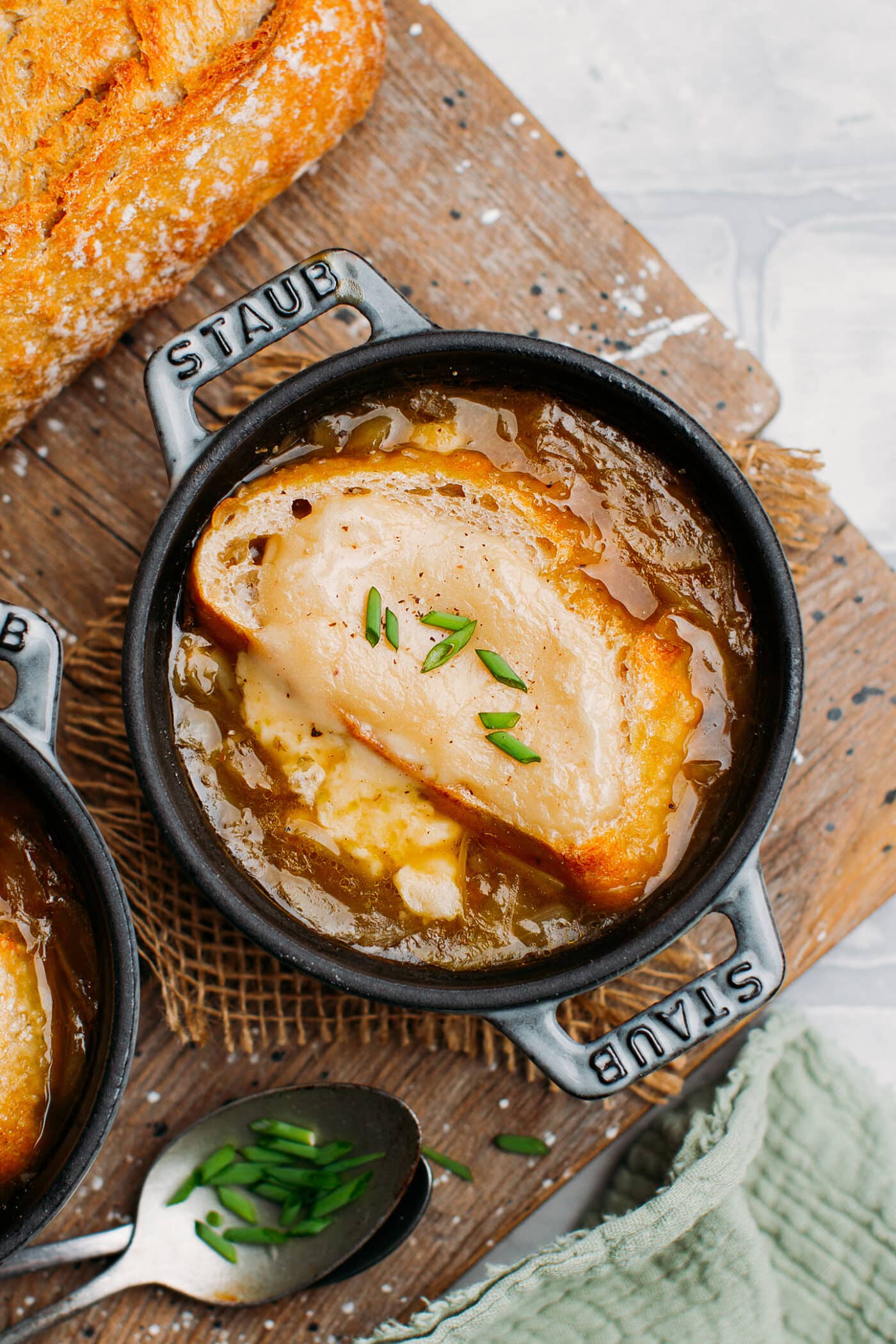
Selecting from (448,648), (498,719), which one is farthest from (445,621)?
(498,719)

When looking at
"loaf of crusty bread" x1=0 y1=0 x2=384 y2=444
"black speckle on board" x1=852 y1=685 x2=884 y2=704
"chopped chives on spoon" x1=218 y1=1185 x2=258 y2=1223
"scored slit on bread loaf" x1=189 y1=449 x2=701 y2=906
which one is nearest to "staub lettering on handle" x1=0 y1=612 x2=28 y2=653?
"scored slit on bread loaf" x1=189 y1=449 x2=701 y2=906

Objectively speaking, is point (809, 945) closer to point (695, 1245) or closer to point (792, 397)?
point (695, 1245)

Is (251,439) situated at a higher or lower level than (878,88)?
lower

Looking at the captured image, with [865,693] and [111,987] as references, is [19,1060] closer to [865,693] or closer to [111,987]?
[111,987]

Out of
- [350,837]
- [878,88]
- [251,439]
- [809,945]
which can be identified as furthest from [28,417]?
[878,88]

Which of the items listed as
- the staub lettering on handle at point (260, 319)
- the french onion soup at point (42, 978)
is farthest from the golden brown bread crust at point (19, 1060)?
the staub lettering on handle at point (260, 319)
